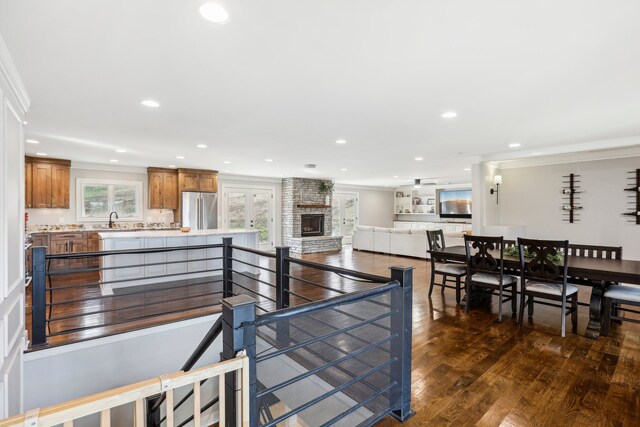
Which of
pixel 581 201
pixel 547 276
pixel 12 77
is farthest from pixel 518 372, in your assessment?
pixel 581 201

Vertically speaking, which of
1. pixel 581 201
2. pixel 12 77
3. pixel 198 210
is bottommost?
pixel 198 210

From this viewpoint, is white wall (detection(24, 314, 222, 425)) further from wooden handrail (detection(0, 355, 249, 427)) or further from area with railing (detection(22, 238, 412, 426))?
wooden handrail (detection(0, 355, 249, 427))

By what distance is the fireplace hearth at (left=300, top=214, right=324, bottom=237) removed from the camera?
33.2 ft

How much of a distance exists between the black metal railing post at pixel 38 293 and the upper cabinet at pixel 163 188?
5.30 metres

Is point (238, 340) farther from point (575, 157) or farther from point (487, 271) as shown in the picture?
point (575, 157)

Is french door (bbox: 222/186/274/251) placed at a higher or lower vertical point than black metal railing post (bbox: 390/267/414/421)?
higher

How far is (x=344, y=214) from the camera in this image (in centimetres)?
1216

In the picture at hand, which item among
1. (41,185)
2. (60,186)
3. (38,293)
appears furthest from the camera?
(60,186)

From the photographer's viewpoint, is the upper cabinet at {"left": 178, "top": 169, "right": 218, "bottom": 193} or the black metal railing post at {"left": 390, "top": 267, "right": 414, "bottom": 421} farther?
the upper cabinet at {"left": 178, "top": 169, "right": 218, "bottom": 193}

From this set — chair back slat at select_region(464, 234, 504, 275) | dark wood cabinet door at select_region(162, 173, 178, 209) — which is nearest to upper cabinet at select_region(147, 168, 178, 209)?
dark wood cabinet door at select_region(162, 173, 178, 209)

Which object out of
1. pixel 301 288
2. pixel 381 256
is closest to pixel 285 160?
pixel 301 288

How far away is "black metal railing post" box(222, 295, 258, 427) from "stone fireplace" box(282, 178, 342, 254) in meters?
8.31

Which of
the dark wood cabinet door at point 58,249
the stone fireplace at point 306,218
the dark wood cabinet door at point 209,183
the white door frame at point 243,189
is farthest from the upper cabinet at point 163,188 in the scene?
the stone fireplace at point 306,218

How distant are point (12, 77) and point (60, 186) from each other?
17.7 ft
